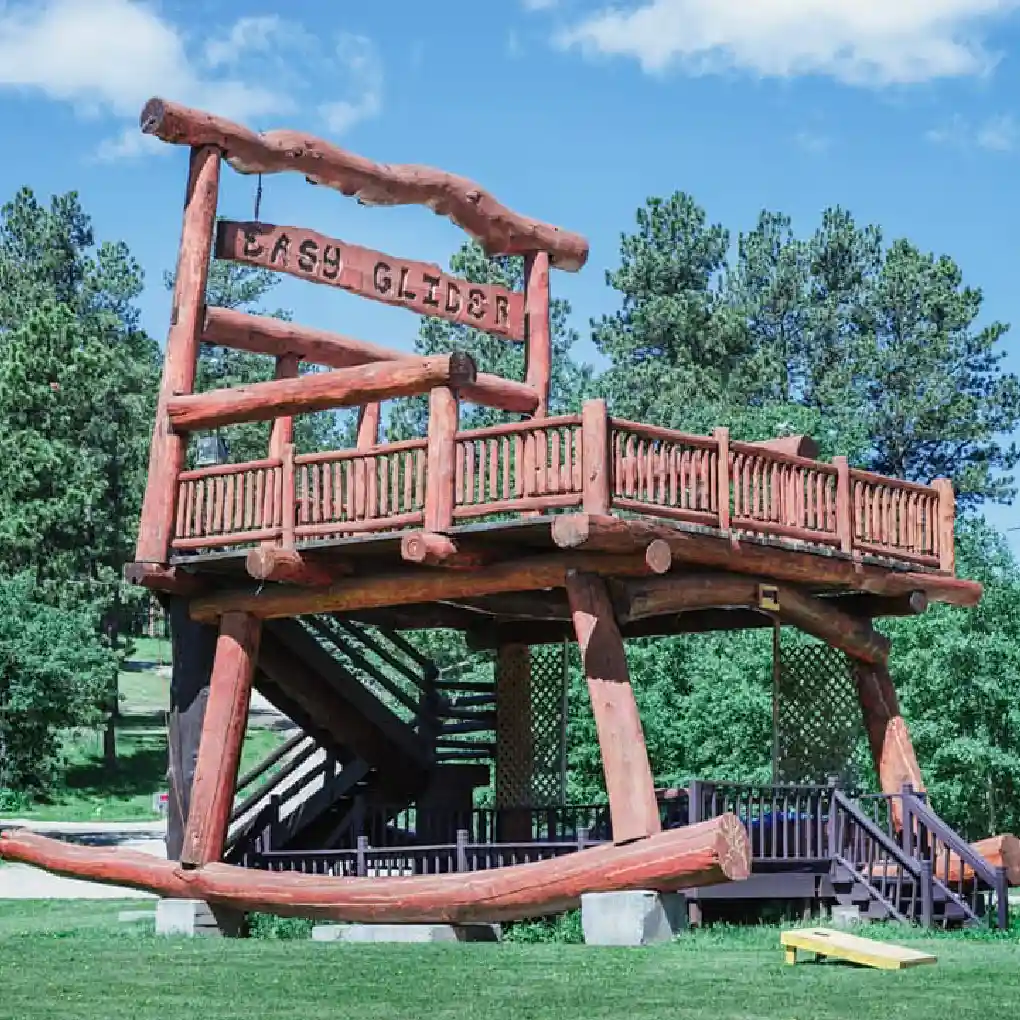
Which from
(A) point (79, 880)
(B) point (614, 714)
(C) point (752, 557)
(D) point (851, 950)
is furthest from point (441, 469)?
(A) point (79, 880)

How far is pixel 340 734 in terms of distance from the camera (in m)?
21.2

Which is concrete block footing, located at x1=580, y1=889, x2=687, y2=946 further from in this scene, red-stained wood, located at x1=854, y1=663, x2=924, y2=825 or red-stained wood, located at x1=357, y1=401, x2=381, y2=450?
red-stained wood, located at x1=357, y1=401, x2=381, y2=450

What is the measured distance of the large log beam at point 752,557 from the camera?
15.4m

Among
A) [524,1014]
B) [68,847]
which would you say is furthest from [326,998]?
[68,847]

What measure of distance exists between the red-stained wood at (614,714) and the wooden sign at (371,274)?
4.96 meters

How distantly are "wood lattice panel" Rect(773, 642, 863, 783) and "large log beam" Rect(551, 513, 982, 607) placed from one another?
186 centimetres

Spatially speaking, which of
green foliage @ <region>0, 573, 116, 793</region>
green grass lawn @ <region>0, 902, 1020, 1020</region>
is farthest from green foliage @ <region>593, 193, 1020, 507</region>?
green grass lawn @ <region>0, 902, 1020, 1020</region>

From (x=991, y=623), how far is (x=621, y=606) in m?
14.0

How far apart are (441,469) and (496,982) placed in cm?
524

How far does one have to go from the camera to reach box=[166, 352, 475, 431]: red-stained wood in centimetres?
1659

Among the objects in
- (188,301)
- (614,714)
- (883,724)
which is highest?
(188,301)

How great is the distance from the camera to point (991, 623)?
2908 cm

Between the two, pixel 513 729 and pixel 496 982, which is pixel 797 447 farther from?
pixel 496 982

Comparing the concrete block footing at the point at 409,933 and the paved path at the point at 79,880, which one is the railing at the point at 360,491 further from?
the paved path at the point at 79,880
